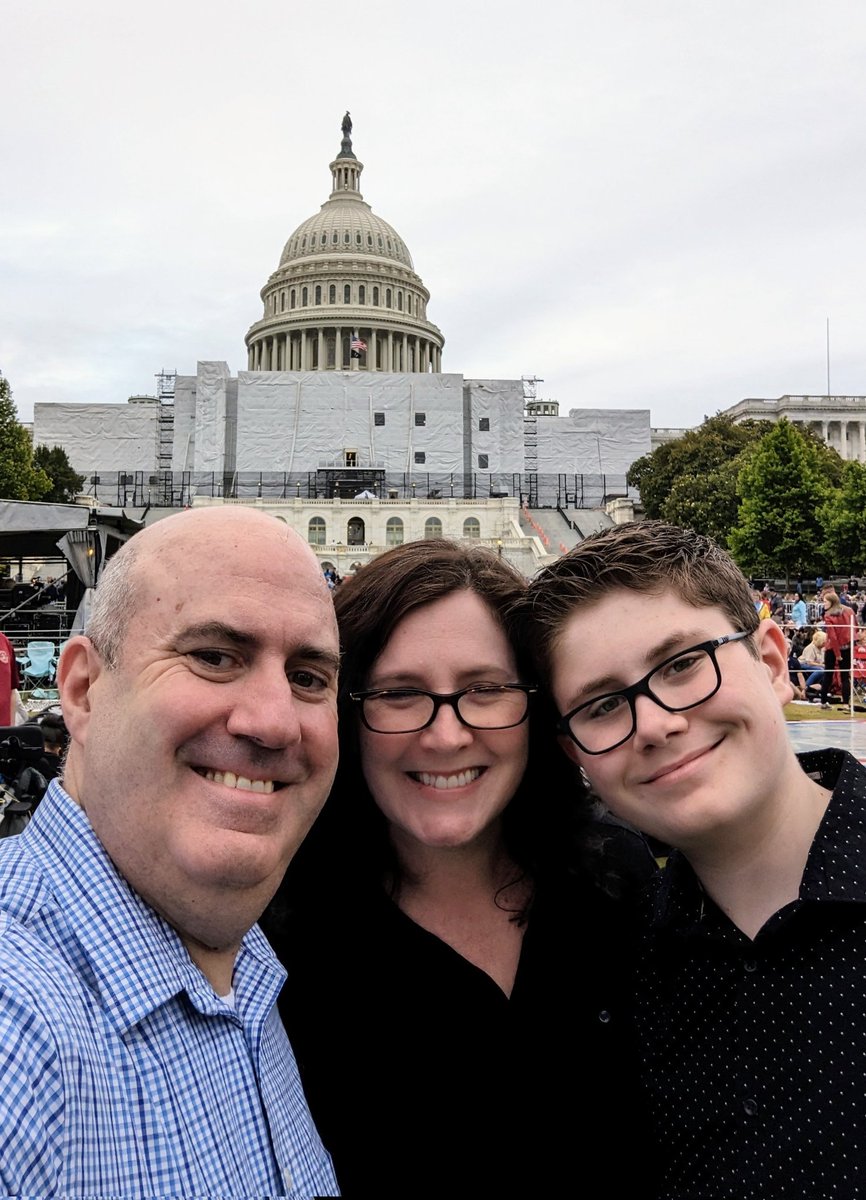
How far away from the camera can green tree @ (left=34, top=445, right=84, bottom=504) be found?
64.1 meters

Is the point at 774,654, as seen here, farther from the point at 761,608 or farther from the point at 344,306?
the point at 344,306

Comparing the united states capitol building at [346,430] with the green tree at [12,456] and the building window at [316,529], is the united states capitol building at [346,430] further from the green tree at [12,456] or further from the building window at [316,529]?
the green tree at [12,456]

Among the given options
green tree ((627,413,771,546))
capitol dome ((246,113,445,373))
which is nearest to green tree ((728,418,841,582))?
green tree ((627,413,771,546))

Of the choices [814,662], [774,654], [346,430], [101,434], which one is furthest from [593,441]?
[774,654]

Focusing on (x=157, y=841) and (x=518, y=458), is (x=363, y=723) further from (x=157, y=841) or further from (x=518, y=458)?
(x=518, y=458)

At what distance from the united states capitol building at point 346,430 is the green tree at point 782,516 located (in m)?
19.7

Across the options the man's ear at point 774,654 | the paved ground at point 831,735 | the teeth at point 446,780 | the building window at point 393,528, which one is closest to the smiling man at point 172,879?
the teeth at point 446,780

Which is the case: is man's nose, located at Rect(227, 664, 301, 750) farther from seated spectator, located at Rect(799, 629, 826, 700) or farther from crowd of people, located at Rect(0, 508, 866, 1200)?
seated spectator, located at Rect(799, 629, 826, 700)

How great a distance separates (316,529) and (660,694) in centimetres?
5810

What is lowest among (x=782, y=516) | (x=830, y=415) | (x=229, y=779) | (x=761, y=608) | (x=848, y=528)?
(x=229, y=779)

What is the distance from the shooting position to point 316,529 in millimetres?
59281

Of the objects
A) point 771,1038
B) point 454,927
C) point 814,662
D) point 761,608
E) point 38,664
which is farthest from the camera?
point 814,662

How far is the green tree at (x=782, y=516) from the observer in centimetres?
4219

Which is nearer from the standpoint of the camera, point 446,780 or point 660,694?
point 660,694
